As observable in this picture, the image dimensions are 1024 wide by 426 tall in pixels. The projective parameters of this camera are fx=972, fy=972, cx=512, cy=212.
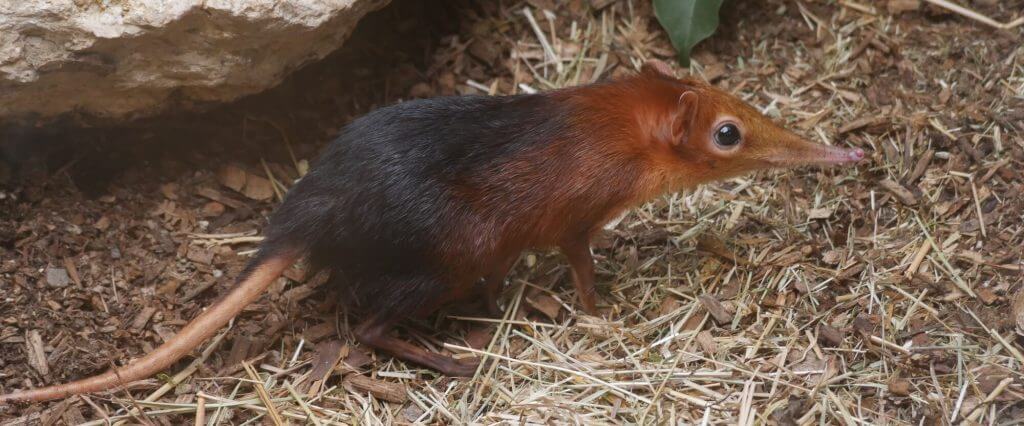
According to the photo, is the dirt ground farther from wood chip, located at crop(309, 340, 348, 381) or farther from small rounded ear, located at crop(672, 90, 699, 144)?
small rounded ear, located at crop(672, 90, 699, 144)

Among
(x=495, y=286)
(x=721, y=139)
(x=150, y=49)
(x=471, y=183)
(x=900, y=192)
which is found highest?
(x=150, y=49)

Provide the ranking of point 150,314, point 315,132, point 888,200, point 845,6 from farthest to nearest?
point 845,6 → point 315,132 → point 888,200 → point 150,314

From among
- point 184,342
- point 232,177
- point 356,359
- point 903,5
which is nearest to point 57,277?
point 184,342

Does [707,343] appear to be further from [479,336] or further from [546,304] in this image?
[479,336]

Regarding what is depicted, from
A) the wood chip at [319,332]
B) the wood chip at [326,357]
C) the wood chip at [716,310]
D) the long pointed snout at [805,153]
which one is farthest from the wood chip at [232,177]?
the long pointed snout at [805,153]

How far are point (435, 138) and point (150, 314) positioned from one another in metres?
1.68

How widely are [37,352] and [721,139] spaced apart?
3287 millimetres

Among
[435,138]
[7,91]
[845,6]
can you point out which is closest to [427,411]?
[435,138]

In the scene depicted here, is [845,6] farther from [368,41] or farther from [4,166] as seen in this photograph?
[4,166]

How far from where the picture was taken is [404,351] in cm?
461

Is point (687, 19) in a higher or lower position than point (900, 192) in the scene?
higher

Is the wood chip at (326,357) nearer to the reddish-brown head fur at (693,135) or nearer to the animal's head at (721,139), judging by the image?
the reddish-brown head fur at (693,135)

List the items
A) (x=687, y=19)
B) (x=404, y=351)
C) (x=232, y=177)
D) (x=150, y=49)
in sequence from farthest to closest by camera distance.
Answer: (x=687, y=19), (x=232, y=177), (x=404, y=351), (x=150, y=49)

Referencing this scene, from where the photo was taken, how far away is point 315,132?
573cm
